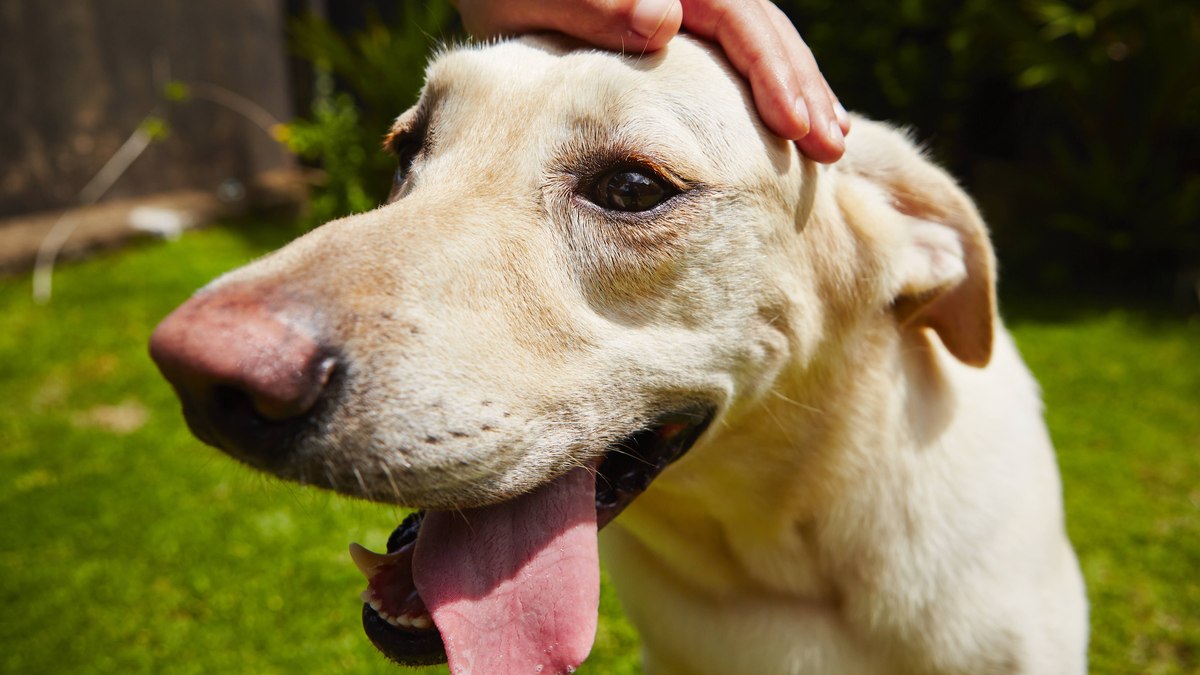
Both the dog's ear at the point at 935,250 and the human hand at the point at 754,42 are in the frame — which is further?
the dog's ear at the point at 935,250

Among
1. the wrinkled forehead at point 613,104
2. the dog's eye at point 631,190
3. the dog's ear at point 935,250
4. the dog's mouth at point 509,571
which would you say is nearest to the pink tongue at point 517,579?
the dog's mouth at point 509,571

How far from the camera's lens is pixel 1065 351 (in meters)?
6.29

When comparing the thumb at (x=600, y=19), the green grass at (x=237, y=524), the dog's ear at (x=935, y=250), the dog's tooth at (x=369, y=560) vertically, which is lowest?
the green grass at (x=237, y=524)

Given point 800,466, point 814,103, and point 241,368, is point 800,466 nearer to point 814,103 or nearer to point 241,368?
Answer: point 814,103

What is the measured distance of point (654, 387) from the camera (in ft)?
6.44

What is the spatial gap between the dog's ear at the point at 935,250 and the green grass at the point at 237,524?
5.14 feet

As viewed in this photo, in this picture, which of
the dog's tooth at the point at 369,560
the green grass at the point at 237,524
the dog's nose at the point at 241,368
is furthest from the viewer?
the green grass at the point at 237,524

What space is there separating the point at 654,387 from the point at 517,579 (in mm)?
501

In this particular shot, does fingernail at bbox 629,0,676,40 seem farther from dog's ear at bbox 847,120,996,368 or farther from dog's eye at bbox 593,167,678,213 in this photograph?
dog's ear at bbox 847,120,996,368

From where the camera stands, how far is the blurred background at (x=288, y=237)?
3859 mm

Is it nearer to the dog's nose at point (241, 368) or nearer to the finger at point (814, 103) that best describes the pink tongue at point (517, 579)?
the dog's nose at point (241, 368)

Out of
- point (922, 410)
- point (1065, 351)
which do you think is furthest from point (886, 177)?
point (1065, 351)

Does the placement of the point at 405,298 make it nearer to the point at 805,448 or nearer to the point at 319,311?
the point at 319,311

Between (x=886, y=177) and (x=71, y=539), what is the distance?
4156mm
